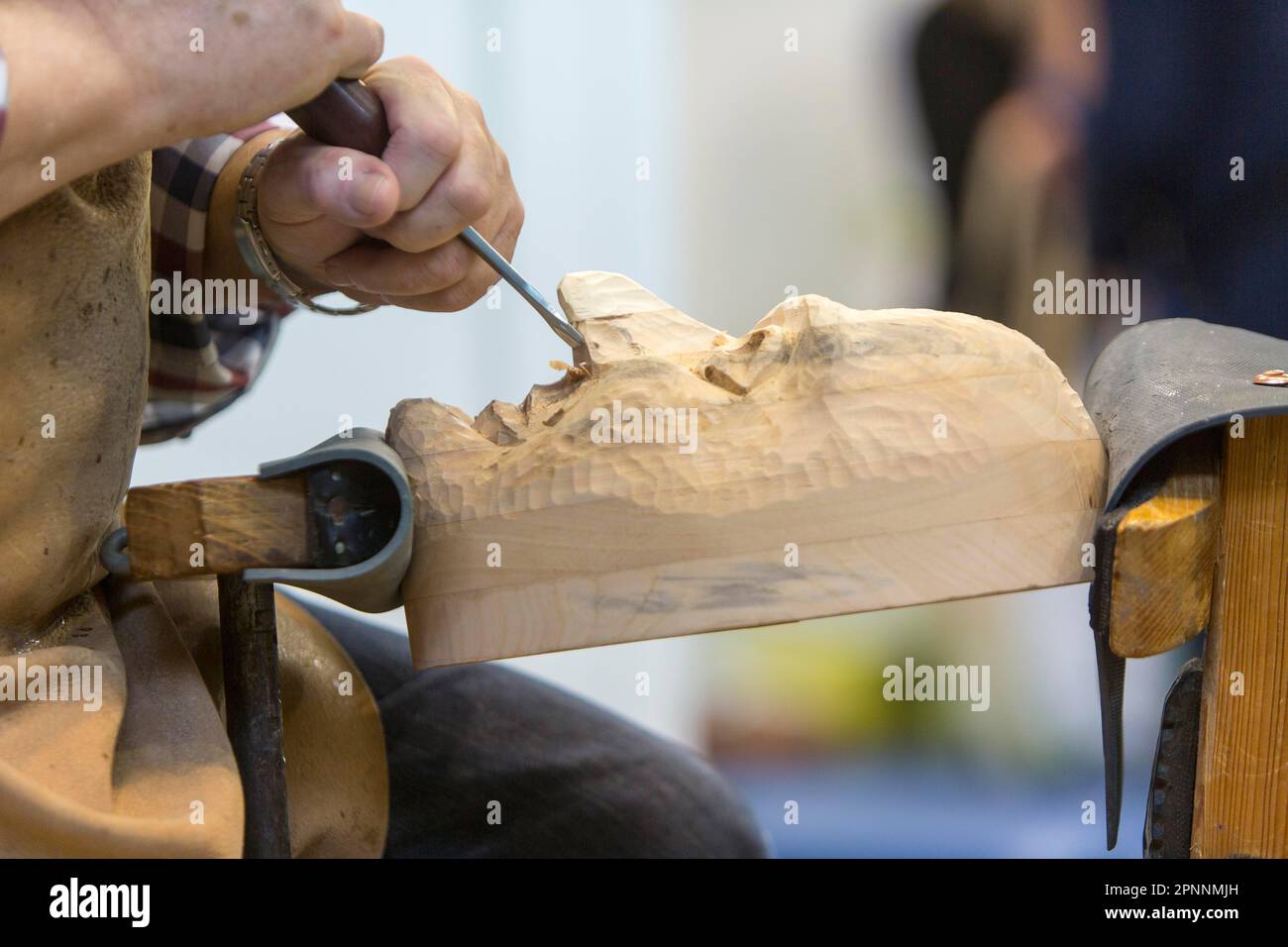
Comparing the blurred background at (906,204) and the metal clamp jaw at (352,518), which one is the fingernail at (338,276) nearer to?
the metal clamp jaw at (352,518)

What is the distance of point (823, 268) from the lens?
189cm

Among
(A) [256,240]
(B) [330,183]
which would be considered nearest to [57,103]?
(B) [330,183]

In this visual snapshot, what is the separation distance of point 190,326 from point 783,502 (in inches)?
28.1

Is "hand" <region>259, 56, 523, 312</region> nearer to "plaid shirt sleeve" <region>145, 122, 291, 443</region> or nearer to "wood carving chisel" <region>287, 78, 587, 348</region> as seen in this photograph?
"wood carving chisel" <region>287, 78, 587, 348</region>

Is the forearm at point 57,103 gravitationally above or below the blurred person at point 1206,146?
below

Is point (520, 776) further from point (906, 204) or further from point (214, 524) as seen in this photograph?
point (906, 204)

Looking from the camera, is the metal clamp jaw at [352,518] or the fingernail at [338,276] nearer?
the metal clamp jaw at [352,518]

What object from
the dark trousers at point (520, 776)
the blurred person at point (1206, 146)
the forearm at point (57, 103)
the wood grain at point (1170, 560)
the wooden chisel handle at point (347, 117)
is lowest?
the dark trousers at point (520, 776)

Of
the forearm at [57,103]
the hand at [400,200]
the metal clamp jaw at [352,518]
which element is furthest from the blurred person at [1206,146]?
the forearm at [57,103]

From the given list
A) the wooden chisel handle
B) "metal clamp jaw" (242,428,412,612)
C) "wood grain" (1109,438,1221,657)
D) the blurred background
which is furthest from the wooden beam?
the blurred background

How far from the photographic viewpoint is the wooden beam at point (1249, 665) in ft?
2.49

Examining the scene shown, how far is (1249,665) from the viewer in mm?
767

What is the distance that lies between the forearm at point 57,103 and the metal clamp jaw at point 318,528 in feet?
0.71

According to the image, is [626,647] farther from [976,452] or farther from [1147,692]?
[976,452]
